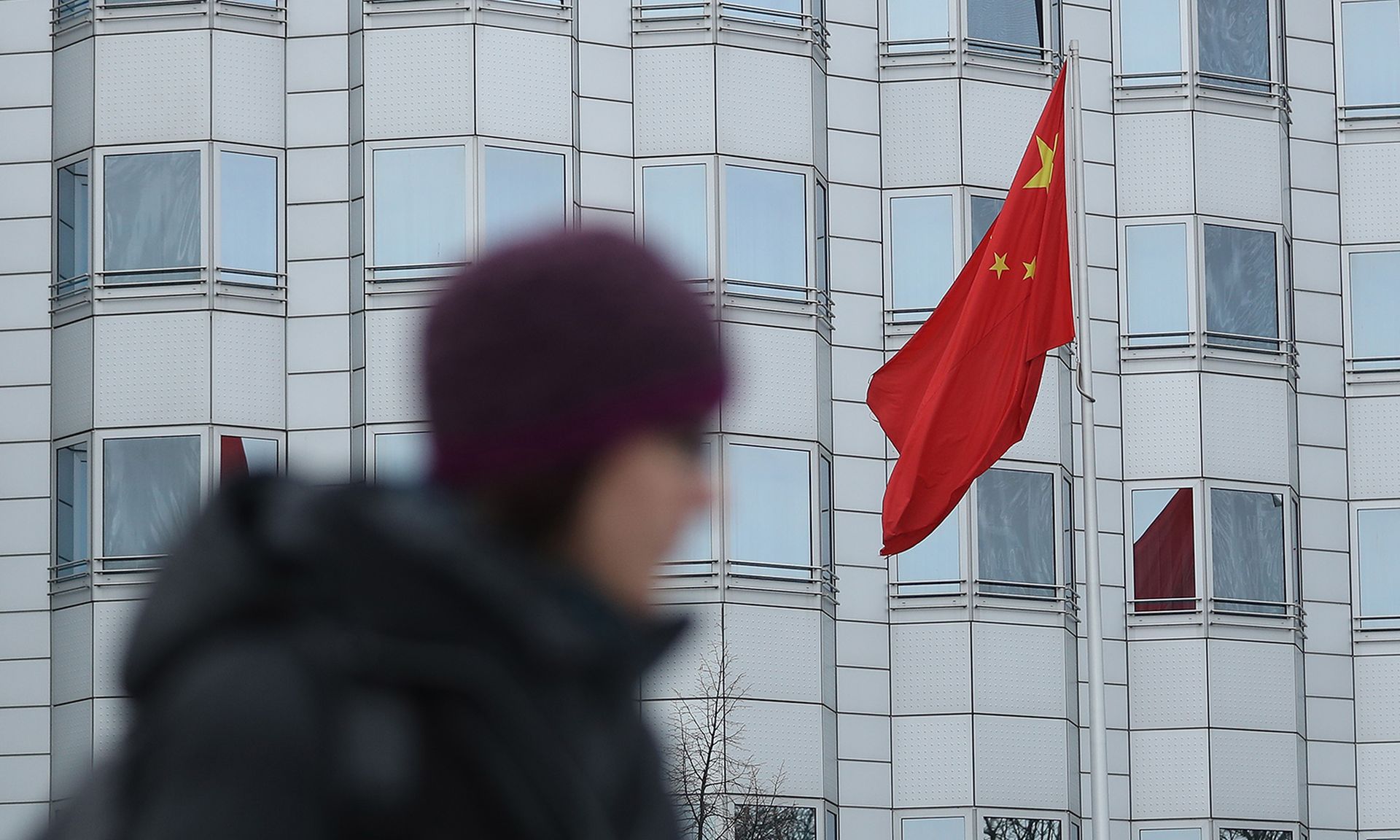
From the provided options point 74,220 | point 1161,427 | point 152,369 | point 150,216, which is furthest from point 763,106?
point 74,220

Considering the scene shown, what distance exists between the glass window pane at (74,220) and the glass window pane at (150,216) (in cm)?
35

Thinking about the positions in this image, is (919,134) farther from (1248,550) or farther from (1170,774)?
(1170,774)

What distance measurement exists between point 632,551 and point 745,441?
23371 millimetres

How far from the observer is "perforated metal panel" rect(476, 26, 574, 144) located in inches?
971

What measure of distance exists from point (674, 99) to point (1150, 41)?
6.27m

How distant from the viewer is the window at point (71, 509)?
24516 millimetres

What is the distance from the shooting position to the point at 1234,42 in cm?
2798

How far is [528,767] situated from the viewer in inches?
63.0

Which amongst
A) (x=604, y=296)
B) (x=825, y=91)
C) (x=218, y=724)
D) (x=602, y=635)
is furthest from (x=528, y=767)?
(x=825, y=91)

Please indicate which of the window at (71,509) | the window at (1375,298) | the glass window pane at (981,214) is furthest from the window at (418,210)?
the window at (1375,298)

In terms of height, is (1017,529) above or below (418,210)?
below

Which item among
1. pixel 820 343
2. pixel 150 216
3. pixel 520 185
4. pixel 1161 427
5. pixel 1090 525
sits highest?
pixel 520 185

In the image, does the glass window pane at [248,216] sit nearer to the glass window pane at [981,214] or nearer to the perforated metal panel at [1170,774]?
the glass window pane at [981,214]

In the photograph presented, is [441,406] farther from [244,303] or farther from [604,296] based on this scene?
[244,303]
